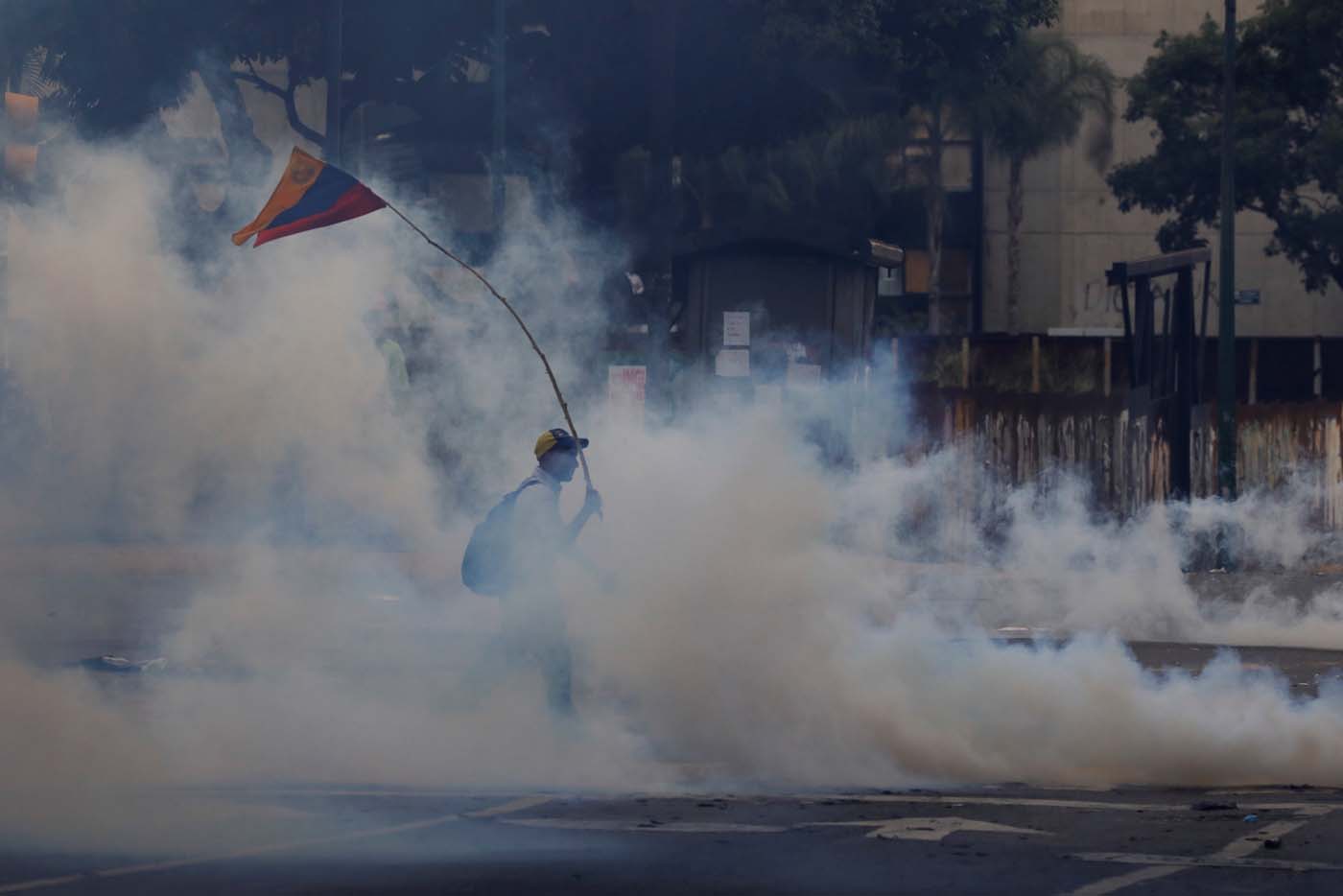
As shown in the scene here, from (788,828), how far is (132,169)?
21.4 feet

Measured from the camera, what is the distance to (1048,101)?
2301 inches

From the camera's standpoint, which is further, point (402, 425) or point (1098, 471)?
point (1098, 471)

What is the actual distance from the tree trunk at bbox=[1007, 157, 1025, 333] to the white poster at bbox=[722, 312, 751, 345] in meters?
Result: 41.2

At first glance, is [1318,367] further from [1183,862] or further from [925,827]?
[1183,862]

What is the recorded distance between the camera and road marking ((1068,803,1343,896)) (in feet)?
23.0

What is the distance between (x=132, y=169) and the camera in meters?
12.9

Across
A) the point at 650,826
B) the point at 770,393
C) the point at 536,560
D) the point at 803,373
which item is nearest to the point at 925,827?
the point at 650,826

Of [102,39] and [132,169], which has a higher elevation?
[102,39]

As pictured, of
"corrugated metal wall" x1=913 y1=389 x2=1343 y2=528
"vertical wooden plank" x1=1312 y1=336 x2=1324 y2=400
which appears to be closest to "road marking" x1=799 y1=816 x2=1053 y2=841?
"corrugated metal wall" x1=913 y1=389 x2=1343 y2=528

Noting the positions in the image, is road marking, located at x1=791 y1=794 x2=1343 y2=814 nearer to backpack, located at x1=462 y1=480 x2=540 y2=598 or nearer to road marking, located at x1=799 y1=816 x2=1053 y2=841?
road marking, located at x1=799 y1=816 x2=1053 y2=841

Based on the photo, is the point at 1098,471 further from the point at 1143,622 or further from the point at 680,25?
the point at 680,25

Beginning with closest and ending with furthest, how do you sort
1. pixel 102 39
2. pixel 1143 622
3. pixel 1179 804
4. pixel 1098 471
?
pixel 1179 804 → pixel 1143 622 → pixel 1098 471 → pixel 102 39

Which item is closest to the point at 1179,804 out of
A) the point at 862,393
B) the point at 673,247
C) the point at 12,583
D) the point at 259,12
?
the point at 12,583

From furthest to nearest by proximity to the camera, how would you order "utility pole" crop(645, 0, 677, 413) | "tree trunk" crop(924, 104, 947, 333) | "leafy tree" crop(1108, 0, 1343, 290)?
"tree trunk" crop(924, 104, 947, 333) → "leafy tree" crop(1108, 0, 1343, 290) → "utility pole" crop(645, 0, 677, 413)
